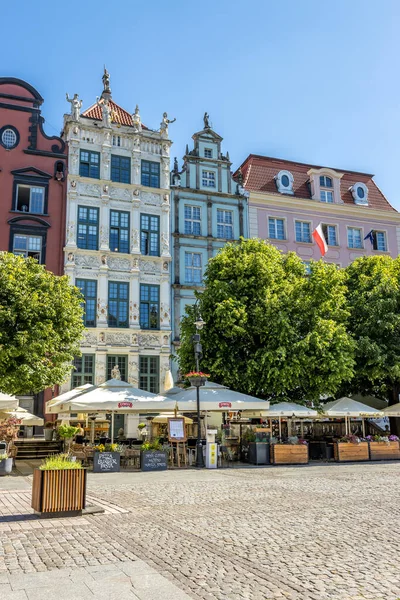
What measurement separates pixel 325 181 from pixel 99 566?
3502 cm

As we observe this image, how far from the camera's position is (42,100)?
32.3 m

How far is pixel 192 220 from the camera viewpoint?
34.2 metres

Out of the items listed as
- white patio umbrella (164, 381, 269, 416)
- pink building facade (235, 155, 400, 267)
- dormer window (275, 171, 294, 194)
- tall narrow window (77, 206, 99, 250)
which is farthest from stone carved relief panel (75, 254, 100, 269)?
dormer window (275, 171, 294, 194)

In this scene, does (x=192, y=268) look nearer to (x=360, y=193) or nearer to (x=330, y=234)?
(x=330, y=234)

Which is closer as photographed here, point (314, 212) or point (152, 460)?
point (152, 460)

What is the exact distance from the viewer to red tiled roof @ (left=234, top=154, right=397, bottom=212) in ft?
122

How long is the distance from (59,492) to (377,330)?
66.5 feet

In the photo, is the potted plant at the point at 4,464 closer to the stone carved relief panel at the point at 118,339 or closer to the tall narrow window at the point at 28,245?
the stone carved relief panel at the point at 118,339

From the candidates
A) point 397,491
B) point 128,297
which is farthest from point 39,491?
point 128,297

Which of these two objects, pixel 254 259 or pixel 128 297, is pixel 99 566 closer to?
pixel 254 259

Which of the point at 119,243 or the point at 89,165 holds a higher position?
the point at 89,165

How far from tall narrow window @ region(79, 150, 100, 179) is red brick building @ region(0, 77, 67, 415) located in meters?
0.95

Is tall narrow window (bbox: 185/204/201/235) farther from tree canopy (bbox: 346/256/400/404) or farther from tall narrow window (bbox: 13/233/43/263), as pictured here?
tree canopy (bbox: 346/256/400/404)

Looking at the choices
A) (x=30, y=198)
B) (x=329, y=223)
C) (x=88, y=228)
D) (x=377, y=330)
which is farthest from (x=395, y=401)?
(x=30, y=198)
